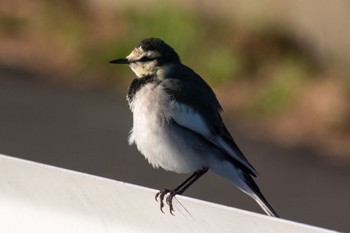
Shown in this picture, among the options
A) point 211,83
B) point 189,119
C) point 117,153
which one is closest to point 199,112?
point 189,119

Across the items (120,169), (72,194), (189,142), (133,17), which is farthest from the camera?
(133,17)

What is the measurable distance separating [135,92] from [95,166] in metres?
3.63

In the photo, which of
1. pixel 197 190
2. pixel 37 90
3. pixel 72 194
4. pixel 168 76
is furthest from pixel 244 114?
pixel 72 194

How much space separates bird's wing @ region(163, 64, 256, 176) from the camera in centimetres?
643

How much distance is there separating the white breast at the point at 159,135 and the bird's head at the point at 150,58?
20 centimetres

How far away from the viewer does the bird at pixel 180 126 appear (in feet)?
20.8

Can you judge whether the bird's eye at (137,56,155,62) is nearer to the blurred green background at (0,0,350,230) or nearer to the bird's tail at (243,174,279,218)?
the bird's tail at (243,174,279,218)

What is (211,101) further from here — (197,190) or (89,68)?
(89,68)

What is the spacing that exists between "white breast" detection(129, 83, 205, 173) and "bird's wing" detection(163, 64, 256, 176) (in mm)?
58

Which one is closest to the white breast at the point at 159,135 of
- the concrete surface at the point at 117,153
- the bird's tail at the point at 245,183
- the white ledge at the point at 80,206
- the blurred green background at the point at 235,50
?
the bird's tail at the point at 245,183

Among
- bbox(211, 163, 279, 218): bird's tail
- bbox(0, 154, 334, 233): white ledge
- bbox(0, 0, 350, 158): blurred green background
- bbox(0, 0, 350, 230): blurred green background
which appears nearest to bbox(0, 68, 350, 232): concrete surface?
bbox(0, 0, 350, 230): blurred green background

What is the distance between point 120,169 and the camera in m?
10.1

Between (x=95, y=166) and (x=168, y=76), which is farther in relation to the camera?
(x=95, y=166)

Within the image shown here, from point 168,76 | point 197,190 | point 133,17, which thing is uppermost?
point 168,76
